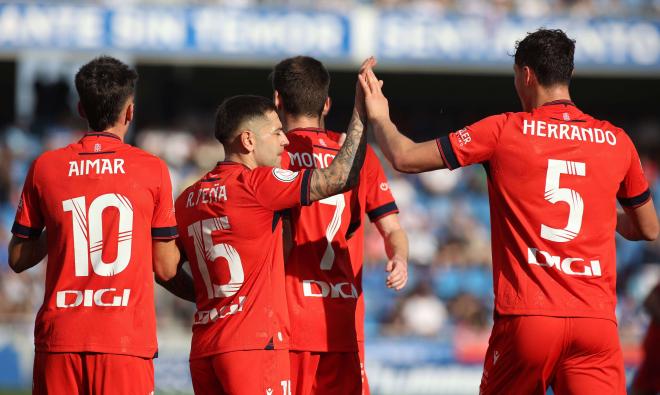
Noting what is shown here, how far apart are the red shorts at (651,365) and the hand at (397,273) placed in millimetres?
4875

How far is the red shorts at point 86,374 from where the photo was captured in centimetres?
518

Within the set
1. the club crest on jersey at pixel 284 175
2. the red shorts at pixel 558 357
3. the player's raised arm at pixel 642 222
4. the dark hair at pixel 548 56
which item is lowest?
the red shorts at pixel 558 357

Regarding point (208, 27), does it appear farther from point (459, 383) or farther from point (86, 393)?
point (86, 393)

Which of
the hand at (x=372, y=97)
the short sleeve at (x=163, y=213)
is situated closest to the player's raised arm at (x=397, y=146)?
the hand at (x=372, y=97)

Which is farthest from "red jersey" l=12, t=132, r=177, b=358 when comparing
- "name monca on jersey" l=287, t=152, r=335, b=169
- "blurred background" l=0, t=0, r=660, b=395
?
"blurred background" l=0, t=0, r=660, b=395

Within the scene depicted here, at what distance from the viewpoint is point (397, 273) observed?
5.67 metres

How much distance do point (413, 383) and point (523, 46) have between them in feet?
34.7

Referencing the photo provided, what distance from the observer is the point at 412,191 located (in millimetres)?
20281

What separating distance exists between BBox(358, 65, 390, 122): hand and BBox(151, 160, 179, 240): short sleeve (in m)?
1.17

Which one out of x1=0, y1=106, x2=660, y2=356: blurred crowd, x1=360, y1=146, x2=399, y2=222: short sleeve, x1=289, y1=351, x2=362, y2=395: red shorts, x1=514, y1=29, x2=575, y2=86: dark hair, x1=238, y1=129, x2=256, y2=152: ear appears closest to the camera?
x1=514, y1=29, x2=575, y2=86: dark hair

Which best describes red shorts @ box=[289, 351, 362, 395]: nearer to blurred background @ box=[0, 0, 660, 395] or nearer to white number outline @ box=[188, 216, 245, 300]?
white number outline @ box=[188, 216, 245, 300]

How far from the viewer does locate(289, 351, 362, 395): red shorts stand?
5.92 meters

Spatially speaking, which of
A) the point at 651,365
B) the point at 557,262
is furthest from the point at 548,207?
the point at 651,365

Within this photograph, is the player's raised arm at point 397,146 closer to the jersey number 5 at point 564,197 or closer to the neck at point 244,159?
the jersey number 5 at point 564,197
